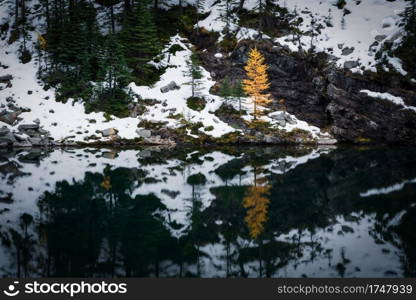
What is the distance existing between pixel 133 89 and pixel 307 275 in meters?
46.2

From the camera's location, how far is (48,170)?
932 inches

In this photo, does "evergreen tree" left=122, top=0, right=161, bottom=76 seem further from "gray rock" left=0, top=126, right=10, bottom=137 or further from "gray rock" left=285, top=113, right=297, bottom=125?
"gray rock" left=285, top=113, right=297, bottom=125

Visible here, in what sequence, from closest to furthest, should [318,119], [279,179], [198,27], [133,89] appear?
1. [279,179]
2. [318,119]
3. [133,89]
4. [198,27]

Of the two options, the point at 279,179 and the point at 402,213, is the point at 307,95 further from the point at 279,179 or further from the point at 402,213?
the point at 402,213

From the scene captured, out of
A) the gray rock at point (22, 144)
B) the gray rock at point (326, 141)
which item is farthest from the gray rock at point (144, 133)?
the gray rock at point (326, 141)

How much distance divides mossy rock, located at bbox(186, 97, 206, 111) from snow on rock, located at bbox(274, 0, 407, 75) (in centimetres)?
1865

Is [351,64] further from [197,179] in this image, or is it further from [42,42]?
[42,42]

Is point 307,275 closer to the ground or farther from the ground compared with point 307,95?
closer to the ground

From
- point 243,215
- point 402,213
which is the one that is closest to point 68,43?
point 243,215

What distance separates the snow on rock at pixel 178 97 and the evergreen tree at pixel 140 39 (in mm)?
2795

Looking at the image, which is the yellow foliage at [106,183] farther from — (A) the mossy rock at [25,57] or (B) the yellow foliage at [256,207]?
(A) the mossy rock at [25,57]

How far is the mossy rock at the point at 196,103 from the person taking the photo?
47.9 meters

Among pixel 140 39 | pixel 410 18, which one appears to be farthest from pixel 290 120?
pixel 140 39

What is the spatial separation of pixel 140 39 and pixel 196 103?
1621cm
